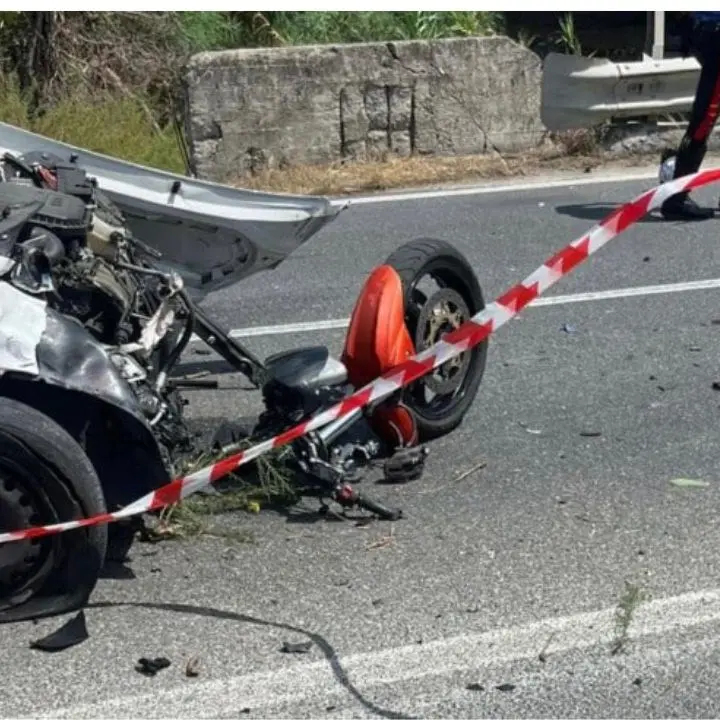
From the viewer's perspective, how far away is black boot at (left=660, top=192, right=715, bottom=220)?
9.86 m

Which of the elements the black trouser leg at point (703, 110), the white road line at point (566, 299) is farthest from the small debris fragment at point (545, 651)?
the black trouser leg at point (703, 110)

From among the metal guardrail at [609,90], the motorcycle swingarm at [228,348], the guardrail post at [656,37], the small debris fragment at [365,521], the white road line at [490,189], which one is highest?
the guardrail post at [656,37]

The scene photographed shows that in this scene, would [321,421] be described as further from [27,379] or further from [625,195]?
[625,195]

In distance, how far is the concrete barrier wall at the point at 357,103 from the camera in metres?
11.6

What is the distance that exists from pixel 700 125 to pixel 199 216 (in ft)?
16.6

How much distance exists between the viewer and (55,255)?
4.71 metres

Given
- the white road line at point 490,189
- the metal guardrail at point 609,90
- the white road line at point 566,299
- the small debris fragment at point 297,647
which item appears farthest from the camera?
the metal guardrail at point 609,90

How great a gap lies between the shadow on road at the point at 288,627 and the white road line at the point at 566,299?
9.92ft

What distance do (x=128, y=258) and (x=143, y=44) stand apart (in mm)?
8934

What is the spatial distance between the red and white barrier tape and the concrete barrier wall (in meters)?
6.55

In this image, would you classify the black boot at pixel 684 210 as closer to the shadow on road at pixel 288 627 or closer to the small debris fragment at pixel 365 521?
the small debris fragment at pixel 365 521

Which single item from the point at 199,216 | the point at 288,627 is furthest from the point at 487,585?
the point at 199,216

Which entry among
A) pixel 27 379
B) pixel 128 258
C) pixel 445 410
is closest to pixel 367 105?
pixel 445 410

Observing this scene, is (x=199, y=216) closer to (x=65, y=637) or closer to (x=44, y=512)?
(x=44, y=512)
